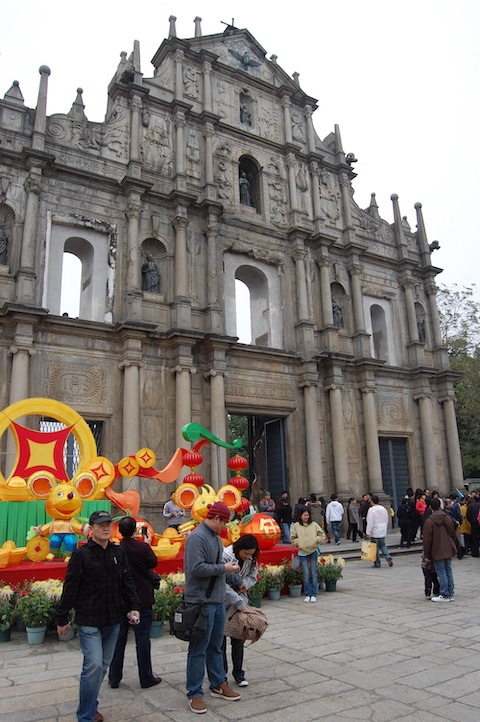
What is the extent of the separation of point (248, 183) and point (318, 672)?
1888 centimetres

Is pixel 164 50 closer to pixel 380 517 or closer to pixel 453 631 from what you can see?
pixel 380 517

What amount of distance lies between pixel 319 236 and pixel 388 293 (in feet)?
14.8

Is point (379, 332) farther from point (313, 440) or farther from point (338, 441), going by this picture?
point (313, 440)

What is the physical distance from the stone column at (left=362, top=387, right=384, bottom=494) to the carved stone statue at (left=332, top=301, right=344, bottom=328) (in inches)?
108

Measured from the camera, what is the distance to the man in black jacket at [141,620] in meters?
5.29

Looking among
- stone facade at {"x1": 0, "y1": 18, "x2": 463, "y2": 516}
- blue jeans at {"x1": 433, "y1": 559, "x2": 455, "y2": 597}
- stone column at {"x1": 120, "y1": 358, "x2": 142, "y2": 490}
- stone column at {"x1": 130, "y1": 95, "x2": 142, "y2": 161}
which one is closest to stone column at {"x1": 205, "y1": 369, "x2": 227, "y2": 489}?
stone facade at {"x1": 0, "y1": 18, "x2": 463, "y2": 516}

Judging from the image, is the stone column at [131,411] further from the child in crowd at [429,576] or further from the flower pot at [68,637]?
the child in crowd at [429,576]

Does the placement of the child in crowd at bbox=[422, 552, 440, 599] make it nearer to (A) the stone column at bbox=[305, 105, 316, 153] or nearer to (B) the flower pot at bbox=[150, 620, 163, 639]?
(B) the flower pot at bbox=[150, 620, 163, 639]

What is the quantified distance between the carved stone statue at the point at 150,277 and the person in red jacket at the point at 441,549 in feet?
37.4

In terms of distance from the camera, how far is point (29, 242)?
15438 millimetres

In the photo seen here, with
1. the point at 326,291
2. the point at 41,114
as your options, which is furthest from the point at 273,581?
the point at 41,114

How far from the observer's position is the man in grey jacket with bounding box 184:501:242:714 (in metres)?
4.73

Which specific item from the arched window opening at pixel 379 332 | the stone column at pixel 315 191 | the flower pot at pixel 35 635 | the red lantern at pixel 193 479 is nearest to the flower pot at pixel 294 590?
the red lantern at pixel 193 479

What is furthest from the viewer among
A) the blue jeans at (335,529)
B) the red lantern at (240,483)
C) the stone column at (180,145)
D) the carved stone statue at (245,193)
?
the carved stone statue at (245,193)
